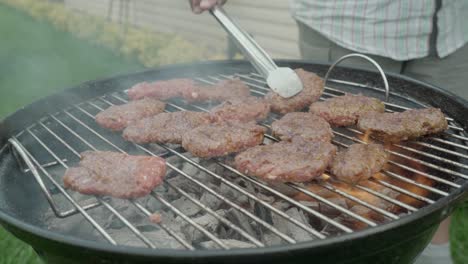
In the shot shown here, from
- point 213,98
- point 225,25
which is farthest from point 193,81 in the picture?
point 225,25

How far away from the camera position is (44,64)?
338 inches

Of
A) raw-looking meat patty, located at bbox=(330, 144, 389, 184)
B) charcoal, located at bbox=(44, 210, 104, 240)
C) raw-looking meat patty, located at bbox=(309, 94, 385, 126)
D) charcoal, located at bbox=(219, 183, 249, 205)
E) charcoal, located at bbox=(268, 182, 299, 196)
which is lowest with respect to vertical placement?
charcoal, located at bbox=(44, 210, 104, 240)

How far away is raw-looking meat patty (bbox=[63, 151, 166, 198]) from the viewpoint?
6.34 feet

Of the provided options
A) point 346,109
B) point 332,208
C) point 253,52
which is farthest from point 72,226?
point 346,109

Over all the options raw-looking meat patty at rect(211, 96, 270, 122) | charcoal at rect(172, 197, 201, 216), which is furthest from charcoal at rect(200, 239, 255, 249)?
raw-looking meat patty at rect(211, 96, 270, 122)

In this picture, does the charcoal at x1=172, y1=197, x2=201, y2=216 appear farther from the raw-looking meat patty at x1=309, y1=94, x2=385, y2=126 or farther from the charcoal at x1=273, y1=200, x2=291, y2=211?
the raw-looking meat patty at x1=309, y1=94, x2=385, y2=126

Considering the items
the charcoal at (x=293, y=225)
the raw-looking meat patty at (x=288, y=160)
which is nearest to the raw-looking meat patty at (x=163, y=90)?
the raw-looking meat patty at (x=288, y=160)

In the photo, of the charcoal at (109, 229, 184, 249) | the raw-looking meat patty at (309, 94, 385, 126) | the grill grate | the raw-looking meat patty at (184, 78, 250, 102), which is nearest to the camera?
the grill grate

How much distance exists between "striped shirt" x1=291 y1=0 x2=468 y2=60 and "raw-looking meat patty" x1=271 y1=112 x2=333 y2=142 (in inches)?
39.7

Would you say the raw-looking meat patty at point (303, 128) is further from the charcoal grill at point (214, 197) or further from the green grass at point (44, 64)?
the green grass at point (44, 64)

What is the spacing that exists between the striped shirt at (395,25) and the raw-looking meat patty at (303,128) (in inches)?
39.7

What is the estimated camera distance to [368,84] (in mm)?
2951

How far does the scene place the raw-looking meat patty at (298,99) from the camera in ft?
8.86

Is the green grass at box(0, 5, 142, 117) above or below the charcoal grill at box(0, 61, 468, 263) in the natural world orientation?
below
